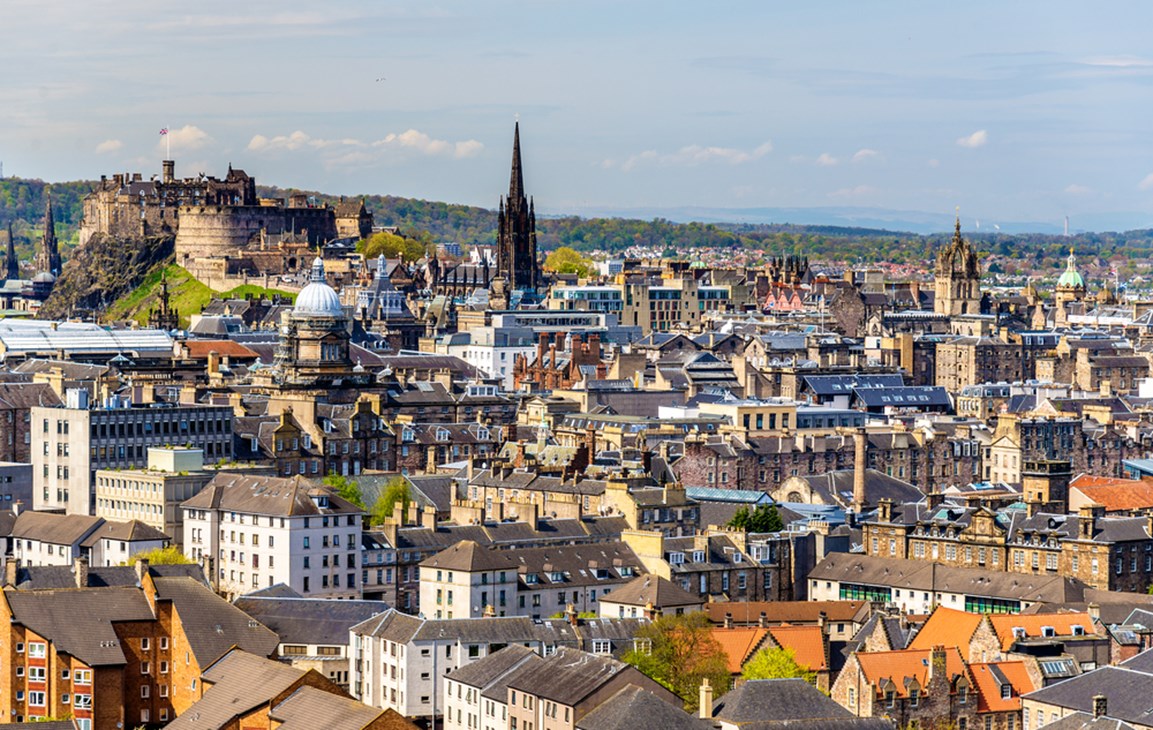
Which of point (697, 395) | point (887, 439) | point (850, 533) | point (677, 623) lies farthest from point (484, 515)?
point (697, 395)

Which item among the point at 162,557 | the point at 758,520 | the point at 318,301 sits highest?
the point at 318,301

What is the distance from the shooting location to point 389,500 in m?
133

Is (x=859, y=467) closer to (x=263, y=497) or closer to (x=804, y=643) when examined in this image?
(x=263, y=497)

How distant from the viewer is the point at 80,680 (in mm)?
97750

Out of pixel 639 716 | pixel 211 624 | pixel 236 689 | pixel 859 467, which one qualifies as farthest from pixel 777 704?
pixel 859 467

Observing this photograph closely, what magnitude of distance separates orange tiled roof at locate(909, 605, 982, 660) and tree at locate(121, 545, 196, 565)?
32.1 metres

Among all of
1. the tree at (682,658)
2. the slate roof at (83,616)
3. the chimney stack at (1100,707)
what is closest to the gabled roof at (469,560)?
the tree at (682,658)

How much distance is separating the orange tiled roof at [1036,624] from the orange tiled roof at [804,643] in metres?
6.76

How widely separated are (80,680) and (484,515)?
32.6 m

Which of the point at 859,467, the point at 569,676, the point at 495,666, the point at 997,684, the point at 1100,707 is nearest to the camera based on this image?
the point at 1100,707

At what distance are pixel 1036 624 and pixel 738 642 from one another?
11.6 meters

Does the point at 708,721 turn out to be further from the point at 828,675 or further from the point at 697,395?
the point at 697,395

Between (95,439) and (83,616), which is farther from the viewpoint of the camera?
(95,439)

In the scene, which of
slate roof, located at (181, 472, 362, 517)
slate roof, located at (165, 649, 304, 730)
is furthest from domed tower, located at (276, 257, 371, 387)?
slate roof, located at (165, 649, 304, 730)
